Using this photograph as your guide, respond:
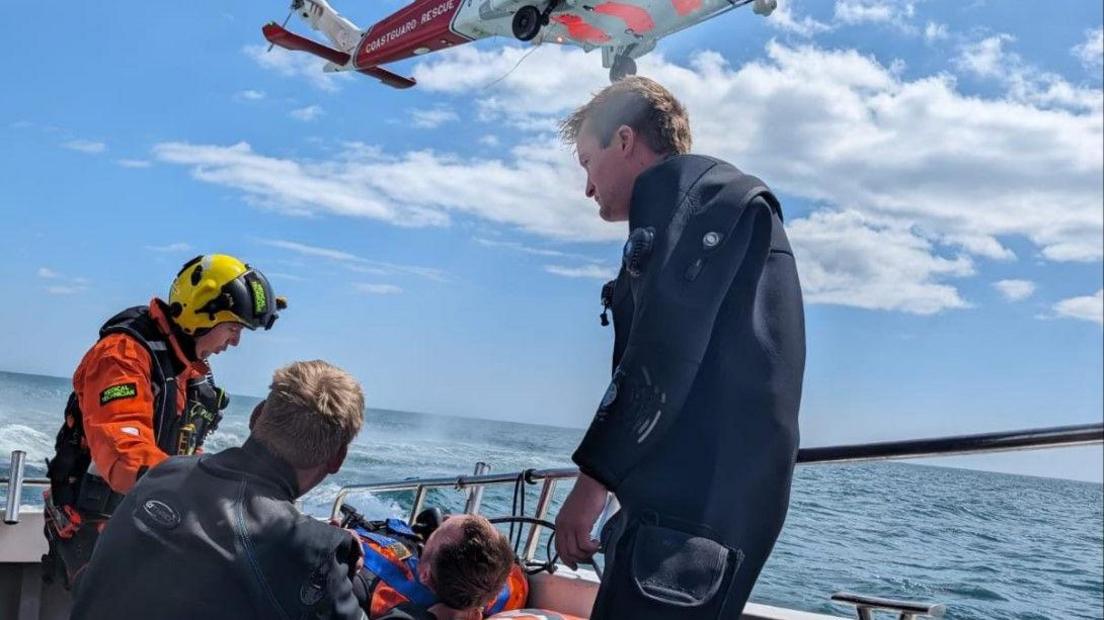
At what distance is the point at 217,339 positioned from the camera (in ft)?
9.97

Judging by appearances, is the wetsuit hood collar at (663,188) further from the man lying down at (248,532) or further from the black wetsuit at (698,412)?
the man lying down at (248,532)

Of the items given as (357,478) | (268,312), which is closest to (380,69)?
(357,478)

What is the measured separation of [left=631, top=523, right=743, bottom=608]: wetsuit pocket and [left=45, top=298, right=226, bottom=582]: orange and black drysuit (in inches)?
64.4

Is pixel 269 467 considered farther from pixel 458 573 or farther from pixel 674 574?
pixel 458 573

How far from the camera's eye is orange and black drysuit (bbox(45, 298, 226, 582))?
8.40 feet

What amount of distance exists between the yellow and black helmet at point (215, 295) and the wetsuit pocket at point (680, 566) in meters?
1.98

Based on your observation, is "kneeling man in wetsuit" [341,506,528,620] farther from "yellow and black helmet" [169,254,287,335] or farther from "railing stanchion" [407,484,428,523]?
"railing stanchion" [407,484,428,523]

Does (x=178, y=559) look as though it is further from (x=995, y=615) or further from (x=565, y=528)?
(x=995, y=615)

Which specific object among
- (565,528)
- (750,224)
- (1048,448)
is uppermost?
(750,224)

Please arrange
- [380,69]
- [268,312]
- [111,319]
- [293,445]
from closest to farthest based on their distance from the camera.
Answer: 1. [293,445]
2. [111,319]
3. [268,312]
4. [380,69]

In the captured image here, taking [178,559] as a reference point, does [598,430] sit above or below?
above

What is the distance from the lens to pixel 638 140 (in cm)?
166

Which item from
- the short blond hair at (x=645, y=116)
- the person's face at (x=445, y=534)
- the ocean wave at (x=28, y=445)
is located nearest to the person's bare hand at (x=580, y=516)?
the short blond hair at (x=645, y=116)

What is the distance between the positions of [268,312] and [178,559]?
1.67 metres
